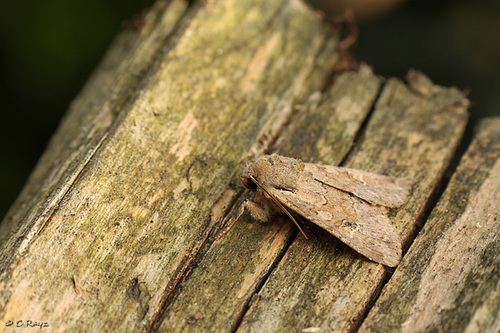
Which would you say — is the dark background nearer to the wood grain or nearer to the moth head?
the wood grain

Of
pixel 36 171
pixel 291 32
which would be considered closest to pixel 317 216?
pixel 291 32

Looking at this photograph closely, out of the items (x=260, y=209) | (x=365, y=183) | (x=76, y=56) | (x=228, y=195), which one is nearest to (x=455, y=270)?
(x=365, y=183)

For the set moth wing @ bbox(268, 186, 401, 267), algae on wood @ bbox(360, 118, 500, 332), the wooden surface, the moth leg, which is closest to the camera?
algae on wood @ bbox(360, 118, 500, 332)

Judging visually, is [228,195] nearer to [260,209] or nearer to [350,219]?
[260,209]

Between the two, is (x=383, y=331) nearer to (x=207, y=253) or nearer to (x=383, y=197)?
(x=383, y=197)

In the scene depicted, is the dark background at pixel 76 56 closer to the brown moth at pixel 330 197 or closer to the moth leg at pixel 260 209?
the brown moth at pixel 330 197

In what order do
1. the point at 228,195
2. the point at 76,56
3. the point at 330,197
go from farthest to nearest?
the point at 76,56
the point at 228,195
the point at 330,197

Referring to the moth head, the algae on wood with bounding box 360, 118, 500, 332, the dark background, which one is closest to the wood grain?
the algae on wood with bounding box 360, 118, 500, 332
